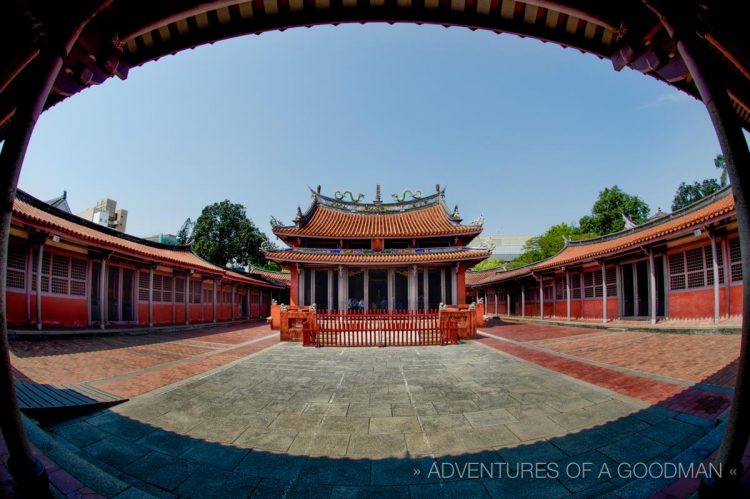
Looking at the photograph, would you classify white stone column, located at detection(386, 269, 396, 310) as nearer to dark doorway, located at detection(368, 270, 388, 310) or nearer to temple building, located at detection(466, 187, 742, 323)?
dark doorway, located at detection(368, 270, 388, 310)

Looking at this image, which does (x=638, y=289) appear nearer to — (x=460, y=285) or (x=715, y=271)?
(x=715, y=271)

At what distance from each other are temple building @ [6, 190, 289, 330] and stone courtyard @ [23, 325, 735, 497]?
862 centimetres

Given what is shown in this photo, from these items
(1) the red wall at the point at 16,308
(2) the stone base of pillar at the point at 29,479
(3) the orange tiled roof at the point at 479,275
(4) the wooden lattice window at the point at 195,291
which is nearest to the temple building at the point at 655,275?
(3) the orange tiled roof at the point at 479,275

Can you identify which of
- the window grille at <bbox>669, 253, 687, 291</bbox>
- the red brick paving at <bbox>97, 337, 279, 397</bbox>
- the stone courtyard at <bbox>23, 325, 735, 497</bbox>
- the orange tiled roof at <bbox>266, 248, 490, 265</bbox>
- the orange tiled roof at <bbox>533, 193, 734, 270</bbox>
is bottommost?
the red brick paving at <bbox>97, 337, 279, 397</bbox>

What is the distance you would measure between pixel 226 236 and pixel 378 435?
4137 cm

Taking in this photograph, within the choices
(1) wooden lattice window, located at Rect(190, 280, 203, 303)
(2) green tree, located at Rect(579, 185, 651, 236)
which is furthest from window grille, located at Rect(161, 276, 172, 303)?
(2) green tree, located at Rect(579, 185, 651, 236)

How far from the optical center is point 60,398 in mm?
4422

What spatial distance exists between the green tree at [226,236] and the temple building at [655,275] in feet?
106

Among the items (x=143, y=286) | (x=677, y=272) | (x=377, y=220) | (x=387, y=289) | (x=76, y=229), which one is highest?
(x=377, y=220)

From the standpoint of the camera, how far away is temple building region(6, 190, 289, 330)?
A: 31.5ft

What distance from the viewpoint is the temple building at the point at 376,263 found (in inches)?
751

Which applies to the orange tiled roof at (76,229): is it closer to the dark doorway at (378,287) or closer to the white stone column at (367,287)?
the white stone column at (367,287)

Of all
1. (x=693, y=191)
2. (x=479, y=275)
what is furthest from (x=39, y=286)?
(x=693, y=191)

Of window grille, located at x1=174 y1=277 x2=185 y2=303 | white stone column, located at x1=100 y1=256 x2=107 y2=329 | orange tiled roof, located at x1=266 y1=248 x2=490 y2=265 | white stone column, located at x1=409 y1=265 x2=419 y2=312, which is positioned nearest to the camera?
white stone column, located at x1=100 y1=256 x2=107 y2=329
